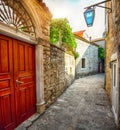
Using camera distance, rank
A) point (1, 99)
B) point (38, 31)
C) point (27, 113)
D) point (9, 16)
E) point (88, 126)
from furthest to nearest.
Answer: point (38, 31) < point (27, 113) < point (88, 126) < point (9, 16) < point (1, 99)

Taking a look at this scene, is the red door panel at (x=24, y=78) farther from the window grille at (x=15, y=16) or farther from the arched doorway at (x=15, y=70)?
the window grille at (x=15, y=16)

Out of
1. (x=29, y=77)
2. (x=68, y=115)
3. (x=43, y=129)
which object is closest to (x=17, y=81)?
(x=29, y=77)

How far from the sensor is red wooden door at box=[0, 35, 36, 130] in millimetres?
2492

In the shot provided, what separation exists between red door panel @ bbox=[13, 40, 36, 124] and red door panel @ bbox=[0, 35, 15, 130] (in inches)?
6.5

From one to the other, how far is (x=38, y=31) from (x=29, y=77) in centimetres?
143

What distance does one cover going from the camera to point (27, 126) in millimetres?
2914

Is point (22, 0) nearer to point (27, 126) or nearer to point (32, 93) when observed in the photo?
point (32, 93)

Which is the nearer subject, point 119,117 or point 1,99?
point 1,99

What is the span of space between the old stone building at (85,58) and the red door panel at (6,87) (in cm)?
1043

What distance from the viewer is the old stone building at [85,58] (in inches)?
532

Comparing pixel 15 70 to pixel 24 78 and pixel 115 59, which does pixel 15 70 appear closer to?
pixel 24 78

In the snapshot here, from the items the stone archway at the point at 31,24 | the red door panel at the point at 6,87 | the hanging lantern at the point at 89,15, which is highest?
the hanging lantern at the point at 89,15

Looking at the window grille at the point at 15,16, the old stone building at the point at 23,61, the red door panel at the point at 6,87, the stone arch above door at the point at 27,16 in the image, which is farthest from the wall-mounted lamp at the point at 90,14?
the red door panel at the point at 6,87

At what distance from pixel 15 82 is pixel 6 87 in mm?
285
